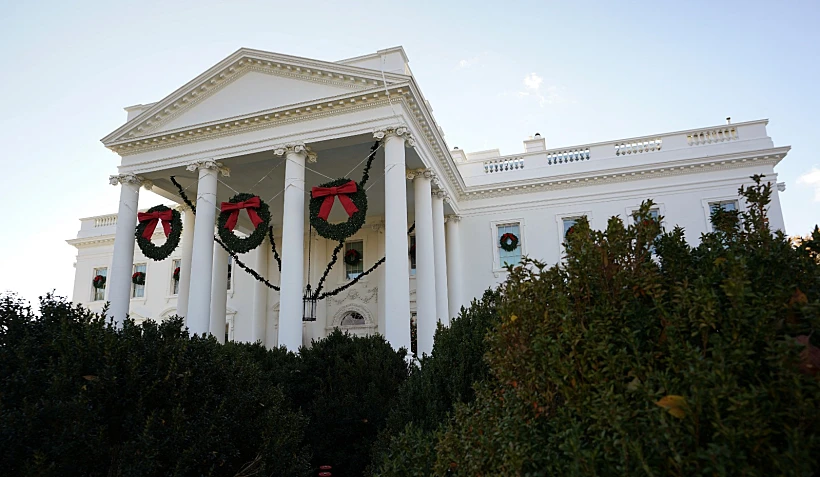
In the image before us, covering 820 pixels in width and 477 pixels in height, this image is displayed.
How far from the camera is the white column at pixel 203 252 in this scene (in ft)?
52.0

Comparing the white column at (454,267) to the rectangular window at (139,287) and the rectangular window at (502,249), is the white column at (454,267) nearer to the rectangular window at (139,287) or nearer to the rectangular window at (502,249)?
the rectangular window at (502,249)

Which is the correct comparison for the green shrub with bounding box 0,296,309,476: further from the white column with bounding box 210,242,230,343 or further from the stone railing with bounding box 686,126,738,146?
the stone railing with bounding box 686,126,738,146

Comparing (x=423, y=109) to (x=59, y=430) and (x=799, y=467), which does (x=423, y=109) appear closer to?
(x=59, y=430)

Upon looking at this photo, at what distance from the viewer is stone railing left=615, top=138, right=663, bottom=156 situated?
21.2 meters

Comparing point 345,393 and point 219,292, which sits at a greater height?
point 219,292

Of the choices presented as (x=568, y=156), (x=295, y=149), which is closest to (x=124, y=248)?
(x=295, y=149)

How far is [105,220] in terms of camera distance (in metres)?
29.0

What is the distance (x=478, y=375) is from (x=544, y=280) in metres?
2.49

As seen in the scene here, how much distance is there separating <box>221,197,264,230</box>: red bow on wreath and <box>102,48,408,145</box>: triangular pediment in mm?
2723

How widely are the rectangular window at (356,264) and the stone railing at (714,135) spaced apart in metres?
14.3

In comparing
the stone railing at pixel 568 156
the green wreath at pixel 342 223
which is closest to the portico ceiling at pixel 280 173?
the green wreath at pixel 342 223

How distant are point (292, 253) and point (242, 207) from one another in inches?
93.5

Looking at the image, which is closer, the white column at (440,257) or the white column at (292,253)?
the white column at (292,253)

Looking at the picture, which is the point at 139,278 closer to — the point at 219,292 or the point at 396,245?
the point at 219,292
